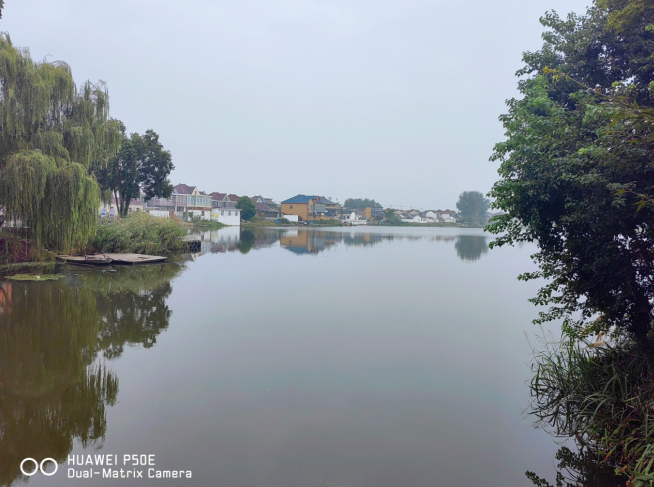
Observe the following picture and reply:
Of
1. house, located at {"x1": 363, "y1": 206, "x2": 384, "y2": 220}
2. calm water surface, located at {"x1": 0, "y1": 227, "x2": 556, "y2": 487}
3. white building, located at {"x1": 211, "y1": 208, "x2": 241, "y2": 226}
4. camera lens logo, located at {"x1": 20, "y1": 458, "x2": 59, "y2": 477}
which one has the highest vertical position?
house, located at {"x1": 363, "y1": 206, "x2": 384, "y2": 220}

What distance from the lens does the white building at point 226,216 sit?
6638 centimetres

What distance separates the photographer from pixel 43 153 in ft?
51.2

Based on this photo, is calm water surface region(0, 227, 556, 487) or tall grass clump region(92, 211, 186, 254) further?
tall grass clump region(92, 211, 186, 254)

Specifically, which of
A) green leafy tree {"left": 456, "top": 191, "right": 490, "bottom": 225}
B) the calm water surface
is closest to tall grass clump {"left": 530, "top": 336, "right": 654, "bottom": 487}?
the calm water surface

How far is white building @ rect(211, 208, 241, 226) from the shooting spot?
66375 millimetres

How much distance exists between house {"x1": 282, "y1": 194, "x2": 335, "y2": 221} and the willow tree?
71847 millimetres

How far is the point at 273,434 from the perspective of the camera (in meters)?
5.41

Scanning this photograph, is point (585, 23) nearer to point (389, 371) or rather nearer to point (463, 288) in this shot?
point (389, 371)

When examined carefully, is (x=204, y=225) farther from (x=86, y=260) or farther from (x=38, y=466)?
(x=38, y=466)

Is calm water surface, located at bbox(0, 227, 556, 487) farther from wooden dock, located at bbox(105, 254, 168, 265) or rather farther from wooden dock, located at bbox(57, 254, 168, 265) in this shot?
wooden dock, located at bbox(105, 254, 168, 265)

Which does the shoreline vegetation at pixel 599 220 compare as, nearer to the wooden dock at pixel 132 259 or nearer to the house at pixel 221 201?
the wooden dock at pixel 132 259

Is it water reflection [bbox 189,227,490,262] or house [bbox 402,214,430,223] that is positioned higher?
house [bbox 402,214,430,223]

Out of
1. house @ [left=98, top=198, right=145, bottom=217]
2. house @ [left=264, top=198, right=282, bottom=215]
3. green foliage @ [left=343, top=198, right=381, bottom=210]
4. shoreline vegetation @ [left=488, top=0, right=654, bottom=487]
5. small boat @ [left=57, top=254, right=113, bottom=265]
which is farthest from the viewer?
green foliage @ [left=343, top=198, right=381, bottom=210]

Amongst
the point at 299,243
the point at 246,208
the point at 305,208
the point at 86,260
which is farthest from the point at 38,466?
the point at 305,208
